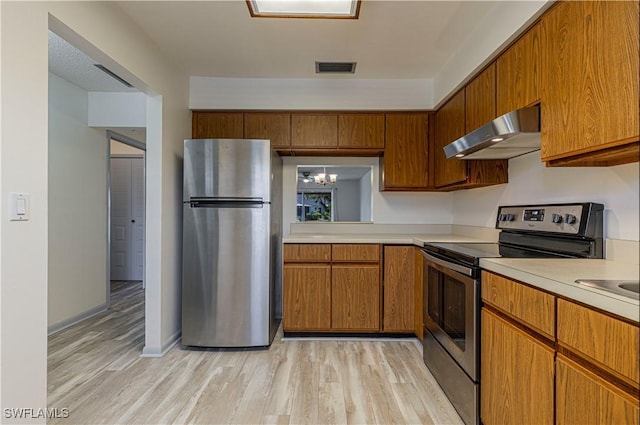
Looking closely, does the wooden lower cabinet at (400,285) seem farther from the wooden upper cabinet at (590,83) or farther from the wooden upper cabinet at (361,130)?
the wooden upper cabinet at (590,83)

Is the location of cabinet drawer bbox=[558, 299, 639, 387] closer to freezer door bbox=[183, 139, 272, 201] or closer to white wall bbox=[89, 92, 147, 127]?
freezer door bbox=[183, 139, 272, 201]

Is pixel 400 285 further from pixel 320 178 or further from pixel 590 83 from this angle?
pixel 590 83

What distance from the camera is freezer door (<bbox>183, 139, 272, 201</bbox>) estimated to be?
2.76 metres

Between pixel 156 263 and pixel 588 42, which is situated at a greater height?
pixel 588 42

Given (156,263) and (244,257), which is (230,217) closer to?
(244,257)

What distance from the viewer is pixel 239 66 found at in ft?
9.78

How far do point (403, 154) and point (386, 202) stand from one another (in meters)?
0.56

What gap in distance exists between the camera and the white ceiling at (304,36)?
7.02ft

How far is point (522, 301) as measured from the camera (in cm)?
135

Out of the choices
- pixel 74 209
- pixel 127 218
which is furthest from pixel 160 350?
pixel 127 218

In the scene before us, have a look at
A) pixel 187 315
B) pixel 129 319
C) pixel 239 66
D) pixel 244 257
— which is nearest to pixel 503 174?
pixel 244 257

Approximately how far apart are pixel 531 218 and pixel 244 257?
1.98m

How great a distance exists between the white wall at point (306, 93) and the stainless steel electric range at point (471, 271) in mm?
1374

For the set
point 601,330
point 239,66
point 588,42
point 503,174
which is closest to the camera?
point 601,330
